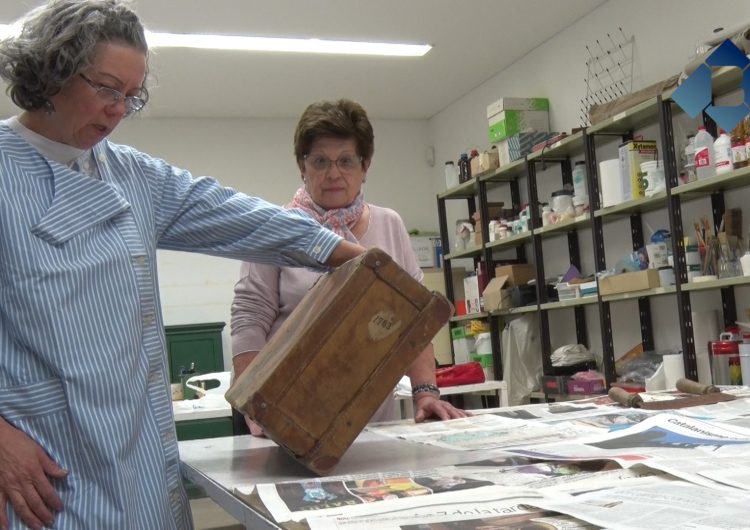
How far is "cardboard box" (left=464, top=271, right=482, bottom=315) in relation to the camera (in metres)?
6.38

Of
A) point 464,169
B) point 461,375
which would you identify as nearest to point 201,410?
point 461,375

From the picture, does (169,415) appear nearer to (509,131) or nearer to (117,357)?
(117,357)

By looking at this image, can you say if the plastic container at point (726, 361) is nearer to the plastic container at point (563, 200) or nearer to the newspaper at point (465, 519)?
the plastic container at point (563, 200)

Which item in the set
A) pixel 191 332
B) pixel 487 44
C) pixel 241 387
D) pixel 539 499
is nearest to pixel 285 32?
pixel 487 44

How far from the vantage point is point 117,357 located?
1.24 meters

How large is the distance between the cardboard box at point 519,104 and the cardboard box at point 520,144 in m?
0.22

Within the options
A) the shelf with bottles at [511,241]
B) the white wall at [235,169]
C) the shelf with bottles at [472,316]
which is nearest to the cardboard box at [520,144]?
the shelf with bottles at [511,241]

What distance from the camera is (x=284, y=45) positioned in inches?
223

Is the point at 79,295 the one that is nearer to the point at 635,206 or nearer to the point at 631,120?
the point at 635,206

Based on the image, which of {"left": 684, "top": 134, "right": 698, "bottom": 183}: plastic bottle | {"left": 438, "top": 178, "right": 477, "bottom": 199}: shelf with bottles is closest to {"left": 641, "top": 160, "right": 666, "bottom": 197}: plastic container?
{"left": 684, "top": 134, "right": 698, "bottom": 183}: plastic bottle

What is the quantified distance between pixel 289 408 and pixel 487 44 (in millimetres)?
5124

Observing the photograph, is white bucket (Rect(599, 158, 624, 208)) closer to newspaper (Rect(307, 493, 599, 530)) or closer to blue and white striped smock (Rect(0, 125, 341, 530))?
blue and white striped smock (Rect(0, 125, 341, 530))

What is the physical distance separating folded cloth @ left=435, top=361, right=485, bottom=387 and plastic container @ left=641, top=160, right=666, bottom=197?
53.9 inches

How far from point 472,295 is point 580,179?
1.64 m
